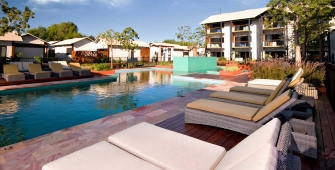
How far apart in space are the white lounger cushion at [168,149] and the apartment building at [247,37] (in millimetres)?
28273

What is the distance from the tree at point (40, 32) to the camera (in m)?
53.6

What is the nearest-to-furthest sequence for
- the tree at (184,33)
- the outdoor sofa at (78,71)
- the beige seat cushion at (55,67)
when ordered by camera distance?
1. the beige seat cushion at (55,67)
2. the outdoor sofa at (78,71)
3. the tree at (184,33)

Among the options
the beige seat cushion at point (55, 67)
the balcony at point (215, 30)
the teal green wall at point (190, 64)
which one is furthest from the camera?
the balcony at point (215, 30)

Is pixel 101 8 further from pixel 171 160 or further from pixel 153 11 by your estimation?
pixel 171 160

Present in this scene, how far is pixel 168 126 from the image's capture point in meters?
3.72

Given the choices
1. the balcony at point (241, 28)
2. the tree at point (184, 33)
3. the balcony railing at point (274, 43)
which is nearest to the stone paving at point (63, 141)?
the tree at point (184, 33)

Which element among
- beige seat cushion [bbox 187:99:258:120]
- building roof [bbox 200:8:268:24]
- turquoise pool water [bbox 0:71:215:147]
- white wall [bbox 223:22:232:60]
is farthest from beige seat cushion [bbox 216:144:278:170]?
white wall [bbox 223:22:232:60]

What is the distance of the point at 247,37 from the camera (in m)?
31.6

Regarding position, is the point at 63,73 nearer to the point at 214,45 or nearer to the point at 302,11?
the point at 302,11

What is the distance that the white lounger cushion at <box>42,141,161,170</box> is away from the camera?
170 centimetres

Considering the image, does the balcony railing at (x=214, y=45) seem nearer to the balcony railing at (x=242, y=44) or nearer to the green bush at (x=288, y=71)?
the balcony railing at (x=242, y=44)

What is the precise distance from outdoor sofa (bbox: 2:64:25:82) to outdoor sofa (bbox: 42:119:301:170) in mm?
9644

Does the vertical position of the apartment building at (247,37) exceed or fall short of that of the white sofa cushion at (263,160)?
it exceeds it

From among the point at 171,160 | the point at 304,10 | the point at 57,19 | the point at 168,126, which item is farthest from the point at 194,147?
the point at 57,19
